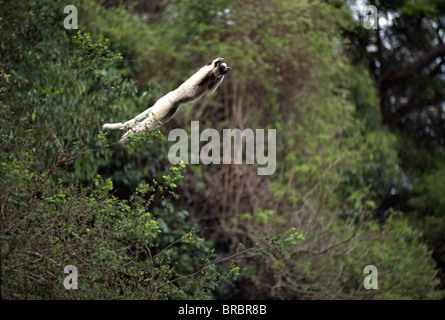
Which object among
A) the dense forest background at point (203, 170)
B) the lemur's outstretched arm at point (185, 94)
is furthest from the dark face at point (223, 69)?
the dense forest background at point (203, 170)

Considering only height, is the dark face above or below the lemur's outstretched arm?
above

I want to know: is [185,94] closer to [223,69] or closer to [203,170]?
[223,69]

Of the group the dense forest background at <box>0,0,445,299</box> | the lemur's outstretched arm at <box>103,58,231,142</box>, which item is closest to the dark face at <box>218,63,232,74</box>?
the lemur's outstretched arm at <box>103,58,231,142</box>

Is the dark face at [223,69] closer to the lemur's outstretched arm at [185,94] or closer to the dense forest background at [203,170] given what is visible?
the lemur's outstretched arm at [185,94]

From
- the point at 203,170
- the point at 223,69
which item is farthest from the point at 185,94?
the point at 203,170

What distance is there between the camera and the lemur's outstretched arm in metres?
4.51

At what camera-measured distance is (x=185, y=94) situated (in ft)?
15.1

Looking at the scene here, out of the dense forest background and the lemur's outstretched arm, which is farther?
the dense forest background

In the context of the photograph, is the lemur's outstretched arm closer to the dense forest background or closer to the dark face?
the dark face

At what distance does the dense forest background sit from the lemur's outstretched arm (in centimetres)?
14

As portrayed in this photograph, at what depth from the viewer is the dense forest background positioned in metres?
4.65

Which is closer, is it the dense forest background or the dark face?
the dark face

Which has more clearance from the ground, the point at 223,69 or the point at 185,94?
the point at 223,69

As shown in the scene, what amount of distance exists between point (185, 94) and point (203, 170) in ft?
15.3
